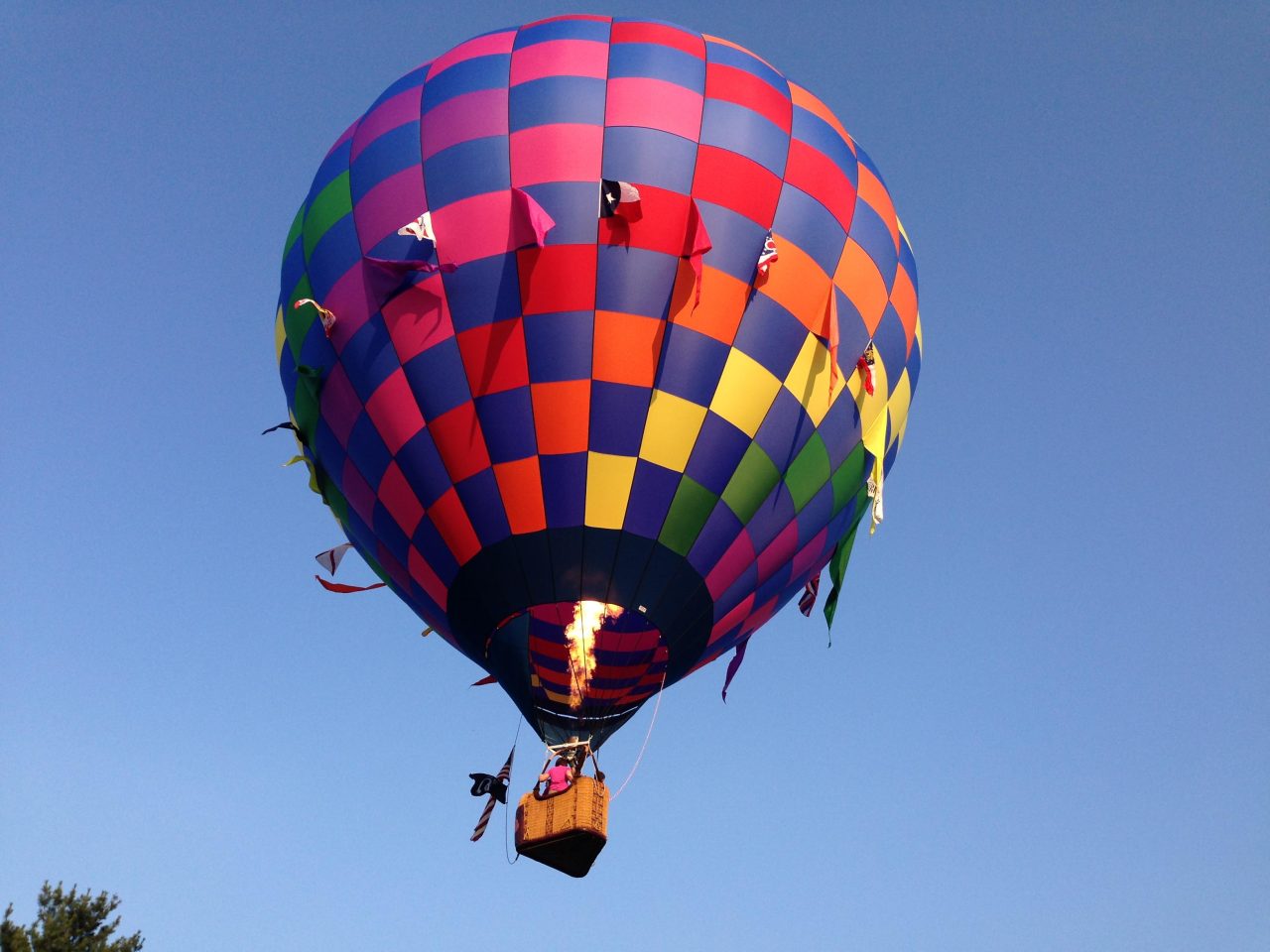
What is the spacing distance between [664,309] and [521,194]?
4.90 ft

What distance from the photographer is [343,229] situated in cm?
1152

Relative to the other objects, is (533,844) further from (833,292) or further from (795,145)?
(795,145)

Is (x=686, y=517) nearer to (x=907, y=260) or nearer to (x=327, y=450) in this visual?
(x=327, y=450)

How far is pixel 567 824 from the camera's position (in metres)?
10.2

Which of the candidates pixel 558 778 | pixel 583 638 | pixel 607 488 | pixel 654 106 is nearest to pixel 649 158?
pixel 654 106

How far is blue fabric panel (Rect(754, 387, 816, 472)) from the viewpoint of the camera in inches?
432

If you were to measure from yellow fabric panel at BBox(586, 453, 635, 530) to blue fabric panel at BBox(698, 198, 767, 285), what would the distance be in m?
1.81

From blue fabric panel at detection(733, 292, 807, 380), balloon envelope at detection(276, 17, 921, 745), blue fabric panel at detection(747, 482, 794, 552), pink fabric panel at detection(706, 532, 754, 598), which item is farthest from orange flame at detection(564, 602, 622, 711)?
blue fabric panel at detection(733, 292, 807, 380)

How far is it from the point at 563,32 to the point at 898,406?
4.68 meters

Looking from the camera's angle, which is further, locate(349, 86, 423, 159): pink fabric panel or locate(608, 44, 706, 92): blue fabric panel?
locate(349, 86, 423, 159): pink fabric panel

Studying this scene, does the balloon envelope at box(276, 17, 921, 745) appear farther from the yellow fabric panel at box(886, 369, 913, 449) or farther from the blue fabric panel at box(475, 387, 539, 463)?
the yellow fabric panel at box(886, 369, 913, 449)

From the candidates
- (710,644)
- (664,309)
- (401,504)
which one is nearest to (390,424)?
(401,504)

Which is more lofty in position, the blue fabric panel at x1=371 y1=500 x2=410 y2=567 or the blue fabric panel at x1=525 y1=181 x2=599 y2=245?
the blue fabric panel at x1=525 y1=181 x2=599 y2=245

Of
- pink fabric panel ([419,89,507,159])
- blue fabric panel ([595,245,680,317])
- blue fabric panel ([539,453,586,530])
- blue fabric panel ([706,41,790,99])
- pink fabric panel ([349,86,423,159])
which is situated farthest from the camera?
blue fabric panel ([706,41,790,99])
